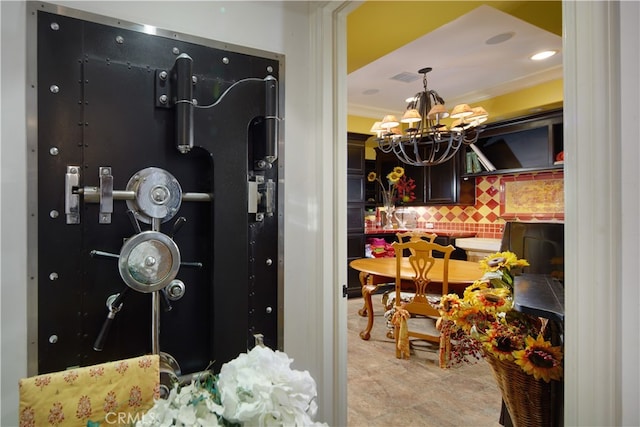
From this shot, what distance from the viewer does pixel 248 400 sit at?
519 mm

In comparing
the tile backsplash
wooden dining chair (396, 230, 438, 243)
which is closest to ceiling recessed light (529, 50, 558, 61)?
the tile backsplash

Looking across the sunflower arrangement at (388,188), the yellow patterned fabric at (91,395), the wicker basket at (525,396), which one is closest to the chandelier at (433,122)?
the sunflower arrangement at (388,188)

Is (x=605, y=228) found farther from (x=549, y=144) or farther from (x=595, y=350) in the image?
(x=549, y=144)

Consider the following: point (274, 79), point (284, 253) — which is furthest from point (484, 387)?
point (274, 79)

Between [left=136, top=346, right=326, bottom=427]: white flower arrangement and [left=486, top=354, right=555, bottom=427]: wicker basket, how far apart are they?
104 cm

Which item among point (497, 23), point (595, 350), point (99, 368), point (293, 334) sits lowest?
point (293, 334)

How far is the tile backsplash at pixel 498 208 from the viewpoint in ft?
14.2

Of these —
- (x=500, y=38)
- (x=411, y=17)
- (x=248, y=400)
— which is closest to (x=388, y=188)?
(x=500, y=38)

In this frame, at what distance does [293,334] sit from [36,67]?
1.45 meters

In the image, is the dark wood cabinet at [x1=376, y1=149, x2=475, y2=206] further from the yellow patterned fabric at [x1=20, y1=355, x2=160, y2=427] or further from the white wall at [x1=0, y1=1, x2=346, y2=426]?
the yellow patterned fabric at [x1=20, y1=355, x2=160, y2=427]

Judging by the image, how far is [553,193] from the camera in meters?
4.31

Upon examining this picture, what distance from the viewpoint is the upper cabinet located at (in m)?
4.02

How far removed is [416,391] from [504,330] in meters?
1.56

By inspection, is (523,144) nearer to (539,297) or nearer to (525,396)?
(539,297)
